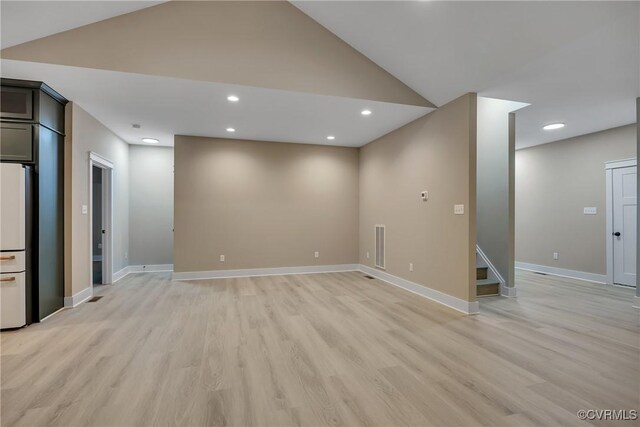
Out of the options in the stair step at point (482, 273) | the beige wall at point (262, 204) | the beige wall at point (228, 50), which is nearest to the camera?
the beige wall at point (228, 50)

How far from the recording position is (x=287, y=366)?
2438 mm

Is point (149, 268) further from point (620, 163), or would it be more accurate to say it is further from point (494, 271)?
point (620, 163)

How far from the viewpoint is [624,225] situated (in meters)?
5.14

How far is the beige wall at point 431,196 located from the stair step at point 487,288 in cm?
91

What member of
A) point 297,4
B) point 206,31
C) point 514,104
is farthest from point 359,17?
point 514,104

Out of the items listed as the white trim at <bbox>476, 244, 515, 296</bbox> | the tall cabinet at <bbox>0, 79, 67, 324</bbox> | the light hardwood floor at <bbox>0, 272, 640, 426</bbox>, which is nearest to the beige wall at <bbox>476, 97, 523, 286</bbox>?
the white trim at <bbox>476, 244, 515, 296</bbox>

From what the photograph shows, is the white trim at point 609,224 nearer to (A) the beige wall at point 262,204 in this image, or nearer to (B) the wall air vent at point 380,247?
(B) the wall air vent at point 380,247

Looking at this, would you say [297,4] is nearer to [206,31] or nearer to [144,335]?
[206,31]

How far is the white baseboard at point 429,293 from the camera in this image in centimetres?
378

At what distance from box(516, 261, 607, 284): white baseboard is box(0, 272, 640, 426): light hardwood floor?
62.1 inches

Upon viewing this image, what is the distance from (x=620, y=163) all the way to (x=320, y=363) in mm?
6232

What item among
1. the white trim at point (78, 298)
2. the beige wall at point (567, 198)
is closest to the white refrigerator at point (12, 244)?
the white trim at point (78, 298)

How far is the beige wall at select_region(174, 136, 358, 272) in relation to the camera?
5.74 metres

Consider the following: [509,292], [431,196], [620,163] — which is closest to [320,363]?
[431,196]
